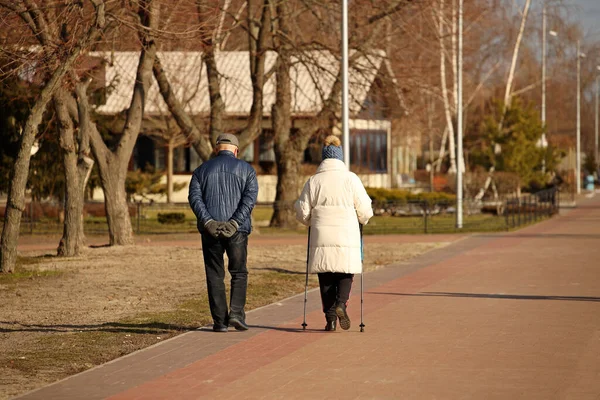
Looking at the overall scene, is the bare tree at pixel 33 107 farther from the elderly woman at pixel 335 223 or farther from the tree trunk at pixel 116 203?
the elderly woman at pixel 335 223

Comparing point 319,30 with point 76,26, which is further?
point 319,30

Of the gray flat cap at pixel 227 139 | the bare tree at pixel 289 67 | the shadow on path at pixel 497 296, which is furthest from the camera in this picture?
the bare tree at pixel 289 67

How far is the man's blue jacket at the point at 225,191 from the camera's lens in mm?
10438

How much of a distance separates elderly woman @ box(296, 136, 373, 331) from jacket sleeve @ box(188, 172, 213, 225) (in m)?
0.89

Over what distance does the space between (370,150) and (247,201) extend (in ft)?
129

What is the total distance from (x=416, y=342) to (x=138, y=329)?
2.90 m

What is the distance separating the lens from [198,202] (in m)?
10.4

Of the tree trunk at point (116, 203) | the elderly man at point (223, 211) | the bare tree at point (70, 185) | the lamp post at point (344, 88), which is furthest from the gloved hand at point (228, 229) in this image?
the tree trunk at point (116, 203)

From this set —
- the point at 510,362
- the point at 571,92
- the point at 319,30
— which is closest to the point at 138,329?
the point at 510,362

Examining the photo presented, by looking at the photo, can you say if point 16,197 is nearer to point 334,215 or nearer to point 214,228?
point 214,228

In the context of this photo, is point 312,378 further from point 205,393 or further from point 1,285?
point 1,285

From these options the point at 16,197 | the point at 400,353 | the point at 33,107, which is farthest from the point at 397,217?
the point at 400,353

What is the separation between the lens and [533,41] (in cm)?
5878

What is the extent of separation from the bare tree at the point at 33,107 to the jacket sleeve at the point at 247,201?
6.97 meters
